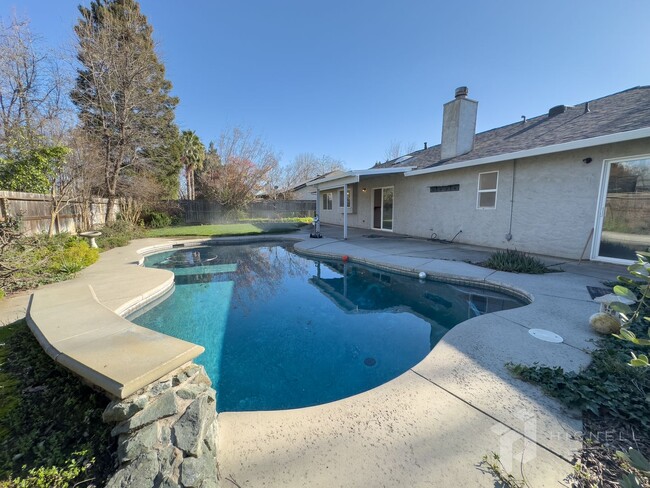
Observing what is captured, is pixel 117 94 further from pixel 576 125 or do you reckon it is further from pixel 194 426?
pixel 576 125

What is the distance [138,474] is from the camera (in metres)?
1.46

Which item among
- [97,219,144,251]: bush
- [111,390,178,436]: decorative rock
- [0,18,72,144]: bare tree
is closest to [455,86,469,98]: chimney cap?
[111,390,178,436]: decorative rock

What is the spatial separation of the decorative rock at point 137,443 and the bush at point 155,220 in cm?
1736

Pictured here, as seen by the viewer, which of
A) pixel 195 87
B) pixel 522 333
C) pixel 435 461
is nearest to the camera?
pixel 435 461

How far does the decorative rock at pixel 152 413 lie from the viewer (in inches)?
65.1

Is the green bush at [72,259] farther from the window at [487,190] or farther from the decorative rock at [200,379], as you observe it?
the window at [487,190]

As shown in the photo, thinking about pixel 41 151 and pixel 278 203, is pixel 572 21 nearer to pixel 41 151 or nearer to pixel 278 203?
pixel 41 151

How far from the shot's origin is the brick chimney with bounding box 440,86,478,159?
32.8 ft

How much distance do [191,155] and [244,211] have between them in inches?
270

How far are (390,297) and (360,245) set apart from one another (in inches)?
170

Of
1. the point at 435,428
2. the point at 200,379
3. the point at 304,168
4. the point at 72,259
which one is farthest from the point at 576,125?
the point at 304,168

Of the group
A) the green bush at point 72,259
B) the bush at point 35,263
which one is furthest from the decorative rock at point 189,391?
the green bush at point 72,259

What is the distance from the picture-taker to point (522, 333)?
10.9ft

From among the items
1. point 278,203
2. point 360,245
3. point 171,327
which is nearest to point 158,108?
point 278,203
